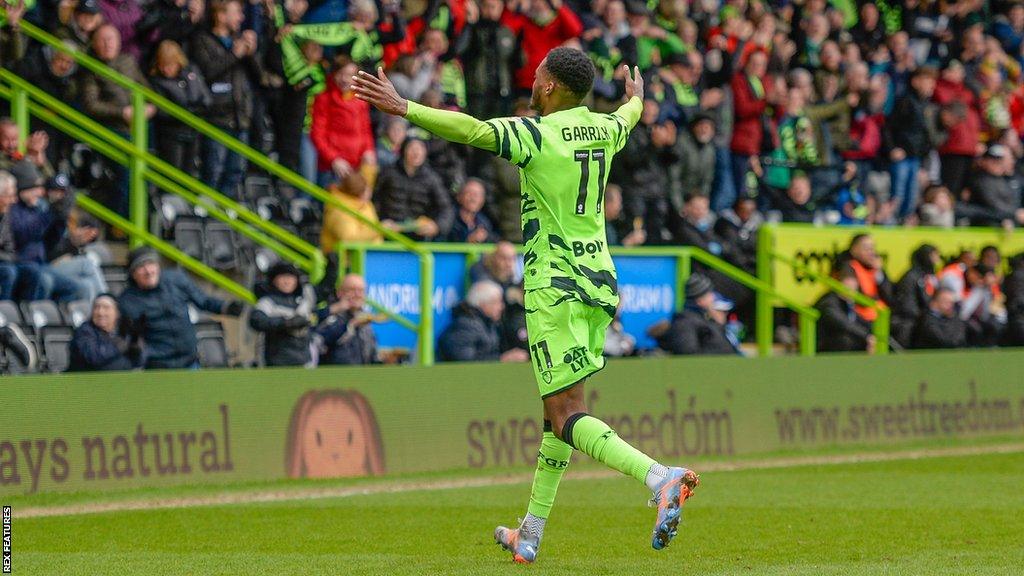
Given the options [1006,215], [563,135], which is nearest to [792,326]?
[1006,215]

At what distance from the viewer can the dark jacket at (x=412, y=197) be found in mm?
16547

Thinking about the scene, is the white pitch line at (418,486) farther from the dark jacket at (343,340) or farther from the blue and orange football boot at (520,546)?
the blue and orange football boot at (520,546)

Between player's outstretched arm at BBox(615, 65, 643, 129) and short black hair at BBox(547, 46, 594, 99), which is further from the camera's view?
player's outstretched arm at BBox(615, 65, 643, 129)

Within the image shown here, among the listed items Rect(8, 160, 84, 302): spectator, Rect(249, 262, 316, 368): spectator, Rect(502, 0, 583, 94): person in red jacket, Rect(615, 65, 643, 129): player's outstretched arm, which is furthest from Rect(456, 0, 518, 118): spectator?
Rect(615, 65, 643, 129): player's outstretched arm

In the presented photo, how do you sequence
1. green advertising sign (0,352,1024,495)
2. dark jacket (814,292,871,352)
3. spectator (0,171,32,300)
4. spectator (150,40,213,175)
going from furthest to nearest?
dark jacket (814,292,871,352)
spectator (150,40,213,175)
spectator (0,171,32,300)
green advertising sign (0,352,1024,495)

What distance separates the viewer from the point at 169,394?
1277cm

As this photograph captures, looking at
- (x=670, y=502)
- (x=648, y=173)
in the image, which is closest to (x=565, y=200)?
(x=670, y=502)

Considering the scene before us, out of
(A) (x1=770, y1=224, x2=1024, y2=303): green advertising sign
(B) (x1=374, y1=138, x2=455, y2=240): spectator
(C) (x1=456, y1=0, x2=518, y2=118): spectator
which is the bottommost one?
(A) (x1=770, y1=224, x2=1024, y2=303): green advertising sign

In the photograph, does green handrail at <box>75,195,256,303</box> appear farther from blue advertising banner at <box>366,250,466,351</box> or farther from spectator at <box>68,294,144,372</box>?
spectator at <box>68,294,144,372</box>

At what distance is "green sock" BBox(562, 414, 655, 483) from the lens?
7.80 metres

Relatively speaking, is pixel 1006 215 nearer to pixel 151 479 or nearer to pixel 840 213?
pixel 840 213

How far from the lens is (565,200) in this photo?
8.14m

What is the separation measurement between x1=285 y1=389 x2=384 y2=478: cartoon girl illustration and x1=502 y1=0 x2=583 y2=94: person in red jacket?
576cm

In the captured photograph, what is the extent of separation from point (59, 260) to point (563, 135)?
275 inches
